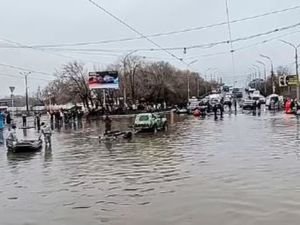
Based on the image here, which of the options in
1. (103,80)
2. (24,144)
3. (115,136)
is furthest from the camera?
(103,80)

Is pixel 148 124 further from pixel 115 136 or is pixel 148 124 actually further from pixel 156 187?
pixel 156 187

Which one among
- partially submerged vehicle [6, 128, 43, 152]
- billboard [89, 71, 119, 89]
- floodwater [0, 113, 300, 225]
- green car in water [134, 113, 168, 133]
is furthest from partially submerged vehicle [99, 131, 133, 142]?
billboard [89, 71, 119, 89]

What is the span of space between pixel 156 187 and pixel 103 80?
69.5 metres

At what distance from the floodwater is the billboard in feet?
187

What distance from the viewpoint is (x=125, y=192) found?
592 inches

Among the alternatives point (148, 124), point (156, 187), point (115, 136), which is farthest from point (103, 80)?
point (156, 187)

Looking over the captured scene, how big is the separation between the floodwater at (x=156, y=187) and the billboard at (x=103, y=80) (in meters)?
56.9

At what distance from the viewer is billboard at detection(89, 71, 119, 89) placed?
84125 millimetres

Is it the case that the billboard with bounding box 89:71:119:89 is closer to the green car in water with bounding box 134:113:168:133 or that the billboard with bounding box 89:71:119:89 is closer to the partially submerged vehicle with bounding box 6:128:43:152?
the green car in water with bounding box 134:113:168:133

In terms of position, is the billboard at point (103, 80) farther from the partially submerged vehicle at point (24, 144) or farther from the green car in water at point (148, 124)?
the partially submerged vehicle at point (24, 144)

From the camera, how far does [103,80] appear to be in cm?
8444

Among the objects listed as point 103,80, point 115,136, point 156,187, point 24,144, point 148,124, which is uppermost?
→ point 103,80

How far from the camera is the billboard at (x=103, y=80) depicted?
8412 cm

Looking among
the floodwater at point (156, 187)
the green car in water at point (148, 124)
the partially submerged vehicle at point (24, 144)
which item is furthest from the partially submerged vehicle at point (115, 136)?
the floodwater at point (156, 187)
